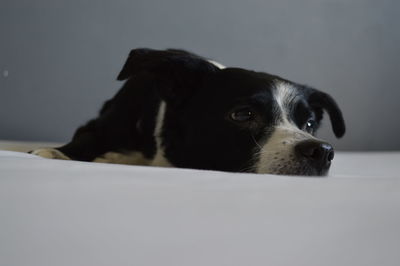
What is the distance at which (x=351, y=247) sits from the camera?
1.22 ft

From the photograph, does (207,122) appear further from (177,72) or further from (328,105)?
(328,105)

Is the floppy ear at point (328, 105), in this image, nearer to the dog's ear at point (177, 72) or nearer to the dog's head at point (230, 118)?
the dog's head at point (230, 118)

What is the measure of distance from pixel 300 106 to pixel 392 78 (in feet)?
7.30

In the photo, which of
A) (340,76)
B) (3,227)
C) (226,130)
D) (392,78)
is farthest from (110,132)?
(392,78)

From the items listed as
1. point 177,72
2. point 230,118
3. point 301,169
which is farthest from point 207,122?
point 301,169

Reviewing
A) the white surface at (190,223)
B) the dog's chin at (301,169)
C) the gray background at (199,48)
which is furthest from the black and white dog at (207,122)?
the gray background at (199,48)

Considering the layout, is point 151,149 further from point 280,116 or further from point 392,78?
point 392,78

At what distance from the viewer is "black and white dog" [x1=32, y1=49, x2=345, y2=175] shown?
104 centimetres

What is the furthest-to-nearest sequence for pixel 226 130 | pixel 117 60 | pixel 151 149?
pixel 117 60, pixel 151 149, pixel 226 130

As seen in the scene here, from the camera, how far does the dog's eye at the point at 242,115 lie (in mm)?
1140

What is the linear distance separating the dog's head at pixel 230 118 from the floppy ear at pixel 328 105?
0.02 meters

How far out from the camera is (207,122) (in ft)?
3.92

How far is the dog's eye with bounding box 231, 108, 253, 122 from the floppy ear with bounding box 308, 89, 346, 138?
324 mm

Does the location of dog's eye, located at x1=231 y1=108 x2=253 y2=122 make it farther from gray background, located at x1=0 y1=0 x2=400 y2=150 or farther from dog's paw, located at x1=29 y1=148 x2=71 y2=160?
gray background, located at x1=0 y1=0 x2=400 y2=150
